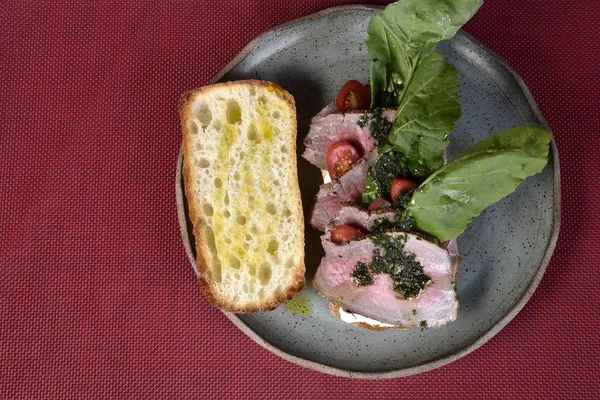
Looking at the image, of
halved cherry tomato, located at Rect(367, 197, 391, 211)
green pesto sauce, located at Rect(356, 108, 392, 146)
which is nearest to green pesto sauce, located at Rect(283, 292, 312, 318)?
halved cherry tomato, located at Rect(367, 197, 391, 211)

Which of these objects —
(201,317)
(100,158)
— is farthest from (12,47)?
(201,317)

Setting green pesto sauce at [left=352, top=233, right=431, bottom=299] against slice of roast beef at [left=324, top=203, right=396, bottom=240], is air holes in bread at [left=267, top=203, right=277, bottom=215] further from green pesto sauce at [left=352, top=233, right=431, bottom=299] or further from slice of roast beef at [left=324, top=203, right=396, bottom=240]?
green pesto sauce at [left=352, top=233, right=431, bottom=299]

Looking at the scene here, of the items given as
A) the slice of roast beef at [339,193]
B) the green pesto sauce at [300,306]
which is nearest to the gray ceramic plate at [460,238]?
the green pesto sauce at [300,306]

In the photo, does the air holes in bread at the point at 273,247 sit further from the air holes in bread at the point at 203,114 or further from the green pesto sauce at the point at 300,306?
the air holes in bread at the point at 203,114

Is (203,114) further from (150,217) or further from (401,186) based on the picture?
(401,186)

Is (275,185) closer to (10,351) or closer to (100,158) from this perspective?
(100,158)

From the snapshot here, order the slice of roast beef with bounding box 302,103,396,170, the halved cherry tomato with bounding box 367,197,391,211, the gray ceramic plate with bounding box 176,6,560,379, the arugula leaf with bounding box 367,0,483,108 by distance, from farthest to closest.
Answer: the gray ceramic plate with bounding box 176,6,560,379, the slice of roast beef with bounding box 302,103,396,170, the halved cherry tomato with bounding box 367,197,391,211, the arugula leaf with bounding box 367,0,483,108
